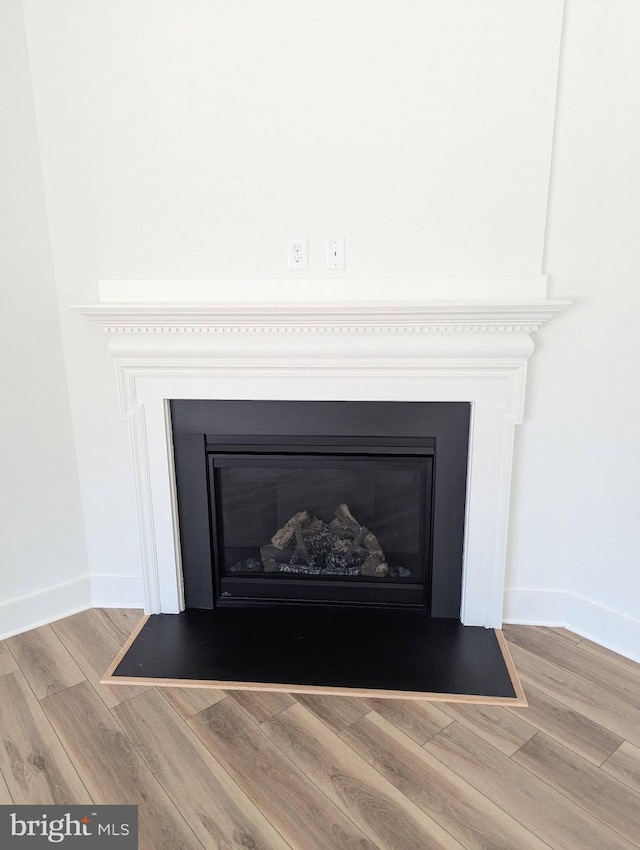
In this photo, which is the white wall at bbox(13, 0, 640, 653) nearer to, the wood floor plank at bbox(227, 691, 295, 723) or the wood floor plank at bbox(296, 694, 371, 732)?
the wood floor plank at bbox(296, 694, 371, 732)

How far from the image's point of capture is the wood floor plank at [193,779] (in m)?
1.33

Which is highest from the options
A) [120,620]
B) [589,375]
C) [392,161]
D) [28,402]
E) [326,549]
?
[392,161]

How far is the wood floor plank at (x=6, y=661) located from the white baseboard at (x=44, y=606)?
0.07m

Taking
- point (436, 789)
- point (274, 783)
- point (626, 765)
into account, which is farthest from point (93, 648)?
point (626, 765)

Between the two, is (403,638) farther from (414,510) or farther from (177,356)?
(177,356)

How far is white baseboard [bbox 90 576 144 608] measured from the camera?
2.24 metres

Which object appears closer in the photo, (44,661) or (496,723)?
(496,723)

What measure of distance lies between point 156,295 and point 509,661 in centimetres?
173

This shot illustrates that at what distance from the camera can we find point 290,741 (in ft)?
5.21

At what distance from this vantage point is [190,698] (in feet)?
5.77

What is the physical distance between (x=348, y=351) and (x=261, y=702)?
1142 millimetres

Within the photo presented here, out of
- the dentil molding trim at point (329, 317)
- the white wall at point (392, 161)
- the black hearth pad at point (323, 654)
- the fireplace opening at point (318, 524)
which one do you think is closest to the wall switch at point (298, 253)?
the white wall at point (392, 161)

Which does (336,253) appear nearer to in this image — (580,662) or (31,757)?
→ (580,662)

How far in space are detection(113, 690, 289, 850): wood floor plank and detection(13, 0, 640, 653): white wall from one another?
1.30 meters
